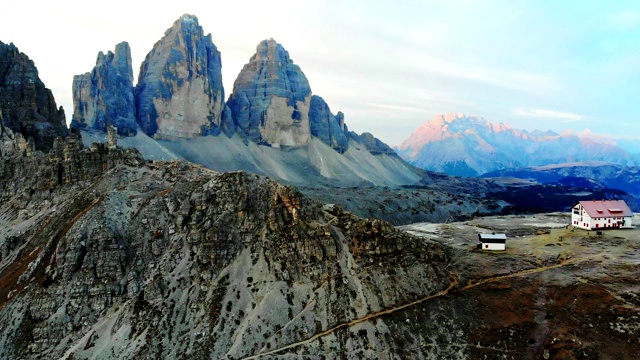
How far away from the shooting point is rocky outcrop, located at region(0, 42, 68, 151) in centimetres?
11756

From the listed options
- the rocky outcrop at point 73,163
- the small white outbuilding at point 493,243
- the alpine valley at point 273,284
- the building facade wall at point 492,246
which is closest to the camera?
the alpine valley at point 273,284

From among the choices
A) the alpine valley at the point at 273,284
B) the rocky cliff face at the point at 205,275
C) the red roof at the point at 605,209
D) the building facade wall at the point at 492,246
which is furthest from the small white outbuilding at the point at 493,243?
the red roof at the point at 605,209

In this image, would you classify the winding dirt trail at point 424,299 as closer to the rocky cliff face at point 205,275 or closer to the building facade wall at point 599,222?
the rocky cliff face at point 205,275

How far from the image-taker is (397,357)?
187 ft

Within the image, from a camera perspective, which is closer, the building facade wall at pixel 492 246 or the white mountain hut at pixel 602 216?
the building facade wall at pixel 492 246

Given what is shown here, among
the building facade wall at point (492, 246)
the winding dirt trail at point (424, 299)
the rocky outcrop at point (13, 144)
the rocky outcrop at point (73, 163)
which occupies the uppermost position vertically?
the rocky outcrop at point (13, 144)

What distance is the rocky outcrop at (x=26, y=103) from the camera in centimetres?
11756

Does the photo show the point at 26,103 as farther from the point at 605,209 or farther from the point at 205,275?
the point at 605,209

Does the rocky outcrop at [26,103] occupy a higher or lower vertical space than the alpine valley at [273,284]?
higher

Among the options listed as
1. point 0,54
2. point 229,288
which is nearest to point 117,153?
point 229,288

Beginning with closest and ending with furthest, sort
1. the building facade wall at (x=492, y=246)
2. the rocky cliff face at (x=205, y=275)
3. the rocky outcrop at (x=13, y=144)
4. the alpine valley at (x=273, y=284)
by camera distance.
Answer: the alpine valley at (x=273, y=284) → the rocky cliff face at (x=205, y=275) → the building facade wall at (x=492, y=246) → the rocky outcrop at (x=13, y=144)

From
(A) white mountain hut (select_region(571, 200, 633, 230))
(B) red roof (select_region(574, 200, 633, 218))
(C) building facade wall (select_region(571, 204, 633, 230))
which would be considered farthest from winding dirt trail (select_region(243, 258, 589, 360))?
(B) red roof (select_region(574, 200, 633, 218))

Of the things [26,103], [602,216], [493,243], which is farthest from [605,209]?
[26,103]

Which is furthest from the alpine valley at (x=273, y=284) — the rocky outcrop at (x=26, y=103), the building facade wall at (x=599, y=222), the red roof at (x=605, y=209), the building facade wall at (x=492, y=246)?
the rocky outcrop at (x=26, y=103)
